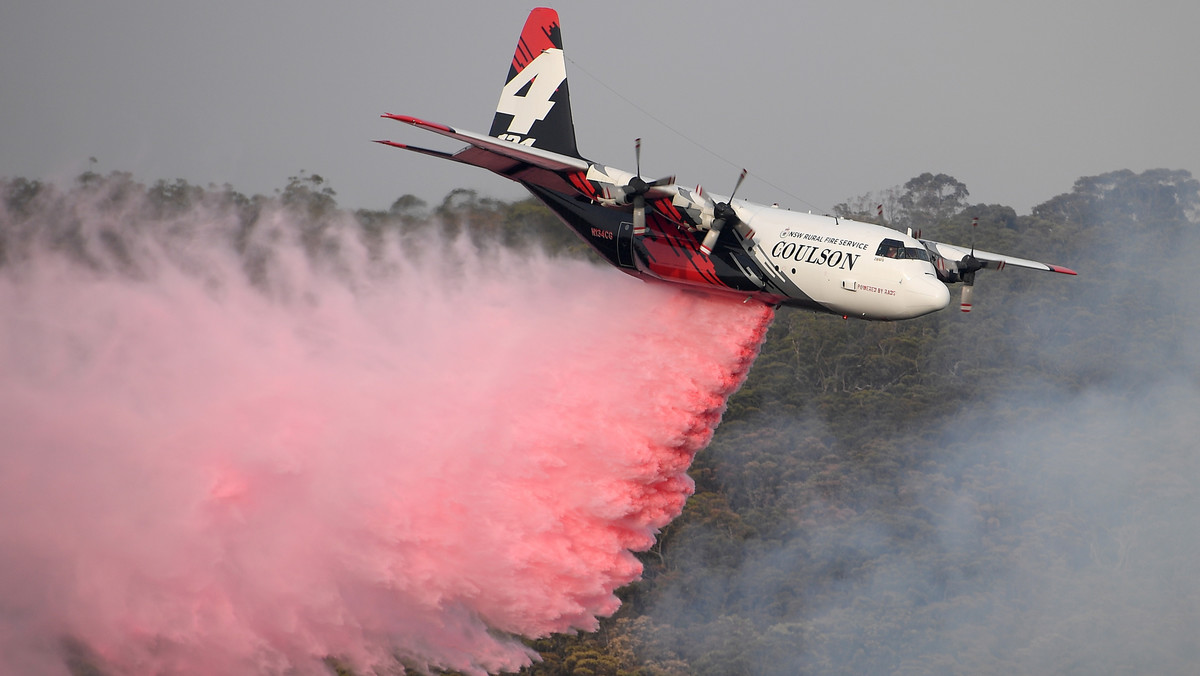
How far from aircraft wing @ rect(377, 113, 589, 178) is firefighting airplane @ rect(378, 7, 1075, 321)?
0.08 ft

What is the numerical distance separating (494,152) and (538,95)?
175 inches

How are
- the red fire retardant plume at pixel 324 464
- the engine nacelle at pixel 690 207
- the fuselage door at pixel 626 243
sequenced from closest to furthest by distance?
1. the engine nacelle at pixel 690 207
2. the red fire retardant plume at pixel 324 464
3. the fuselage door at pixel 626 243

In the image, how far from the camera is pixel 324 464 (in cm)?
2477

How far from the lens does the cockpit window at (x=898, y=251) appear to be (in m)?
22.5

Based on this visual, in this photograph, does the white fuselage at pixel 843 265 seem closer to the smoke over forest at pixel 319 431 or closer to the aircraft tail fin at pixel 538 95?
the smoke over forest at pixel 319 431

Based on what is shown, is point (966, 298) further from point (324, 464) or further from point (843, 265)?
point (324, 464)

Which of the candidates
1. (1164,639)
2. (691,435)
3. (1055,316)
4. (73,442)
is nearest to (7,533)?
(73,442)

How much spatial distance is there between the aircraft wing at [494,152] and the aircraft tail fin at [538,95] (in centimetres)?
323

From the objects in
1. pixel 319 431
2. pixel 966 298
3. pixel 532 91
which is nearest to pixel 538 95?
pixel 532 91

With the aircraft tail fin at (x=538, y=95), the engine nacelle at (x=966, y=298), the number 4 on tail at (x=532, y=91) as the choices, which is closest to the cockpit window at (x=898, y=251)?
the engine nacelle at (x=966, y=298)

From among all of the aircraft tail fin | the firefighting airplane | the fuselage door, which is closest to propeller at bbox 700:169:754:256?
the firefighting airplane

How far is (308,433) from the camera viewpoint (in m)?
25.0

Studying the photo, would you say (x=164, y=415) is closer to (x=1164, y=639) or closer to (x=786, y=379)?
(x=1164, y=639)

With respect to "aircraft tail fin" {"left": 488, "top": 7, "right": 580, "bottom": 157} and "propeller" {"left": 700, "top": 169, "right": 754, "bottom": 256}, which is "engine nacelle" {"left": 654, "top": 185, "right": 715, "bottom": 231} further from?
"aircraft tail fin" {"left": 488, "top": 7, "right": 580, "bottom": 157}
